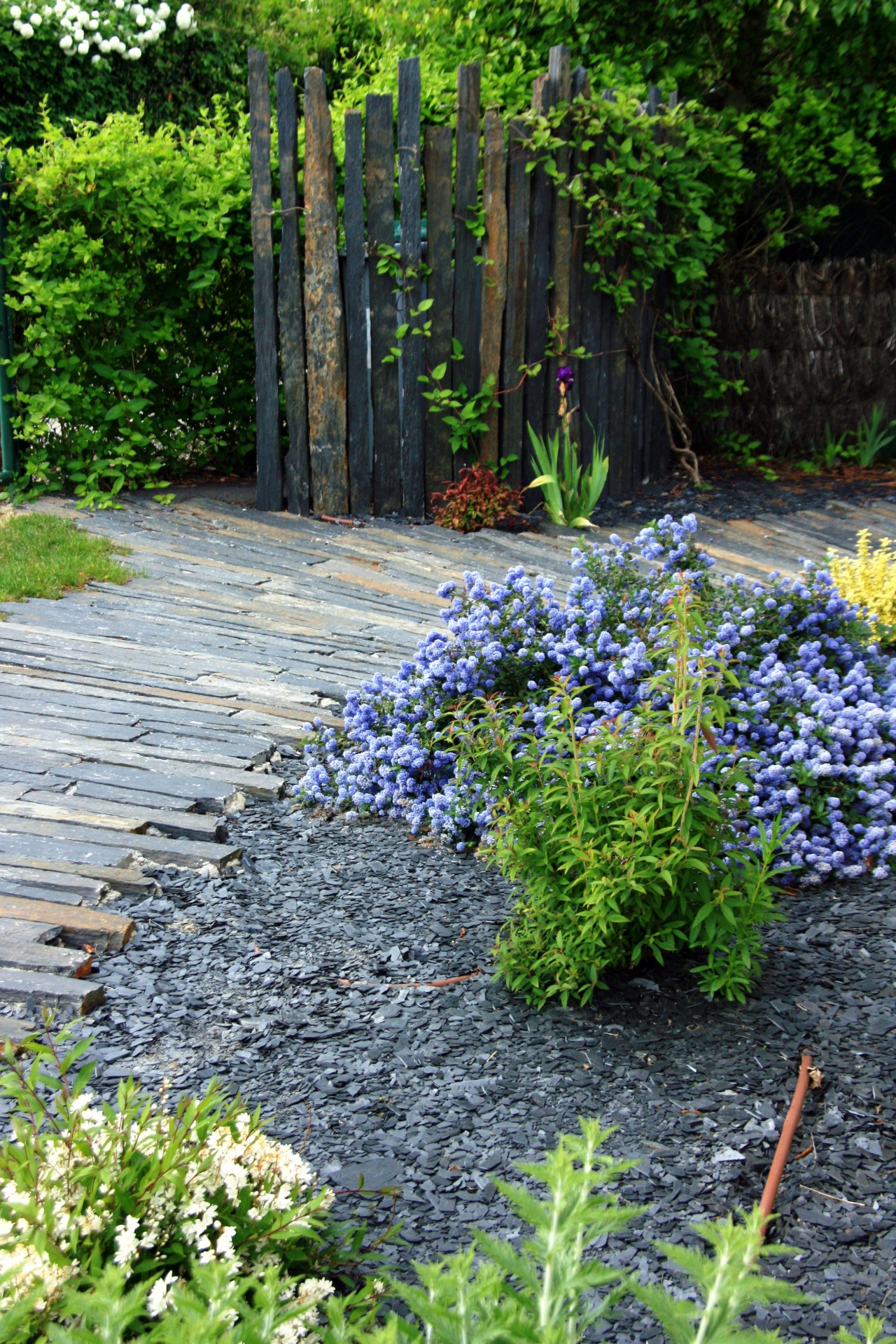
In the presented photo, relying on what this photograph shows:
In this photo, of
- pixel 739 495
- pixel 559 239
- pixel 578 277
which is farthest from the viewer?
pixel 739 495

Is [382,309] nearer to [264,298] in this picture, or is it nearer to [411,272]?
[411,272]

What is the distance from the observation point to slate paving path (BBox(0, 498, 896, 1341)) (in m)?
1.96

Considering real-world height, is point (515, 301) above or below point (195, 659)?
above

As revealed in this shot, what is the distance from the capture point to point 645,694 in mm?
2900

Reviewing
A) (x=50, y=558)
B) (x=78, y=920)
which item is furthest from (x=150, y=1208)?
(x=50, y=558)

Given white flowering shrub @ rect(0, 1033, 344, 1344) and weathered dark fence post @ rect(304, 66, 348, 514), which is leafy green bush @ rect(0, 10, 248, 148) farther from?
white flowering shrub @ rect(0, 1033, 344, 1344)

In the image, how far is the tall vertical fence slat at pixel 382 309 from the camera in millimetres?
6395

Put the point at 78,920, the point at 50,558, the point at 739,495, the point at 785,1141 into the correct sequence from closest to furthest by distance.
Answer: the point at 785,1141 < the point at 78,920 < the point at 50,558 < the point at 739,495

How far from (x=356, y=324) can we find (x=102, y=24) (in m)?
6.77

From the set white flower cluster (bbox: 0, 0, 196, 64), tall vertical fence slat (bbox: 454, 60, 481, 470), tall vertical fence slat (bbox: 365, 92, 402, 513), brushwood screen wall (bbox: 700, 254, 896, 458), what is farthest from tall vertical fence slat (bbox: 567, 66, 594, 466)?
white flower cluster (bbox: 0, 0, 196, 64)

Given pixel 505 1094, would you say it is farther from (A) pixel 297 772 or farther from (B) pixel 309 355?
(B) pixel 309 355

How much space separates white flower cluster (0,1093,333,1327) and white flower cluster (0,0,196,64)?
11204 millimetres

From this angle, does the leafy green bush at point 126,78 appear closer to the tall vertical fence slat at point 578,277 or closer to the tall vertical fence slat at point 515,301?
the tall vertical fence slat at point 578,277

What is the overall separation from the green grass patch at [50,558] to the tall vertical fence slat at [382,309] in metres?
1.65
